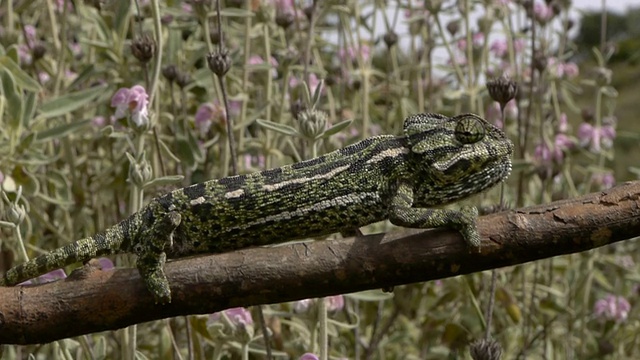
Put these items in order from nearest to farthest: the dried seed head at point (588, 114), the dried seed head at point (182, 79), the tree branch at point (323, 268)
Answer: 1. the tree branch at point (323, 268)
2. the dried seed head at point (182, 79)
3. the dried seed head at point (588, 114)

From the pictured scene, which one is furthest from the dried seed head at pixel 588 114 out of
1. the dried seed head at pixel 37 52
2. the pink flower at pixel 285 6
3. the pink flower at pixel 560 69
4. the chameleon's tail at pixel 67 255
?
the chameleon's tail at pixel 67 255

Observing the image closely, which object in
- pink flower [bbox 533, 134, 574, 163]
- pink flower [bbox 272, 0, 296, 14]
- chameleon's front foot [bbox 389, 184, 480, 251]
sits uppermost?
pink flower [bbox 272, 0, 296, 14]

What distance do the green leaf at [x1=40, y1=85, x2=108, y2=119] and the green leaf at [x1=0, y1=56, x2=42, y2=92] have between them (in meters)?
0.06

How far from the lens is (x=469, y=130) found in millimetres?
1647

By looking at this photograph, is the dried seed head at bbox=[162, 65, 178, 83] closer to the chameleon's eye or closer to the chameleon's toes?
the chameleon's eye

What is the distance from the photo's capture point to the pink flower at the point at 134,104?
1911 millimetres

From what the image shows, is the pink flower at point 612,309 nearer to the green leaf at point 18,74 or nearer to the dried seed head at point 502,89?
the dried seed head at point 502,89

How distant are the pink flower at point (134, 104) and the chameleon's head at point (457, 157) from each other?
0.60m

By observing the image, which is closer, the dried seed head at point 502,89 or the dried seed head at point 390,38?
the dried seed head at point 502,89

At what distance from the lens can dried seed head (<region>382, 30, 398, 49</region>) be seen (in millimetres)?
2809

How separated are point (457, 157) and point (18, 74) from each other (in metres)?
1.19

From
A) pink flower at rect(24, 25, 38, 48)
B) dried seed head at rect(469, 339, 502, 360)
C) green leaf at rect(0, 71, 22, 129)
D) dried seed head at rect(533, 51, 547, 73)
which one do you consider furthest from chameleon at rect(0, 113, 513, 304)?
pink flower at rect(24, 25, 38, 48)

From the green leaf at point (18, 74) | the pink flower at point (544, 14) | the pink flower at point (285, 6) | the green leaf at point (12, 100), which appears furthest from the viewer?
the pink flower at point (544, 14)

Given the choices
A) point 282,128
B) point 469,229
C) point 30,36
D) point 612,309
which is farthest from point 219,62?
point 612,309
